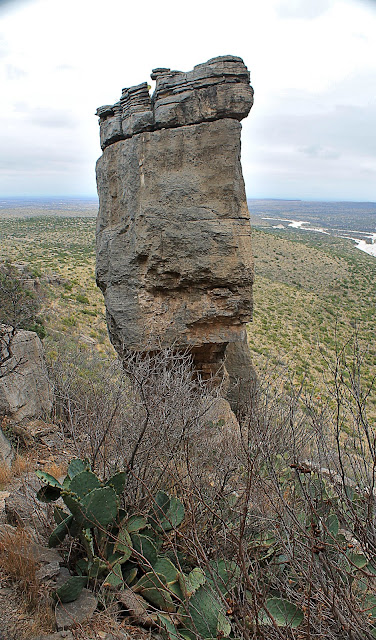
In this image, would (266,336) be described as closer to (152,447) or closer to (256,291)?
(256,291)

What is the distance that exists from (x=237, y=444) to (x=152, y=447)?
1.72m

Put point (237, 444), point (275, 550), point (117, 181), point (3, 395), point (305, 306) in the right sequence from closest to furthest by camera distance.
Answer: point (275, 550)
point (237, 444)
point (3, 395)
point (117, 181)
point (305, 306)

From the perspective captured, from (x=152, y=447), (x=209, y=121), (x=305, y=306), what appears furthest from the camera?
(x=305, y=306)

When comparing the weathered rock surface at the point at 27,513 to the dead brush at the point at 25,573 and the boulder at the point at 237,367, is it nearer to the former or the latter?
the dead brush at the point at 25,573

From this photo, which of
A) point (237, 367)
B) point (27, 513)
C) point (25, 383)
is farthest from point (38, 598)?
point (237, 367)

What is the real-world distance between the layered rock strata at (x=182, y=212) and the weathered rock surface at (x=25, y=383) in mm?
1238

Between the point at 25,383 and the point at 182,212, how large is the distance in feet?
10.5

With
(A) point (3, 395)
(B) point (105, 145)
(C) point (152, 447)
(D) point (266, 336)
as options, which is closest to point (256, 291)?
(D) point (266, 336)

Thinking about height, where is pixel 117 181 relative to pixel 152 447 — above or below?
above

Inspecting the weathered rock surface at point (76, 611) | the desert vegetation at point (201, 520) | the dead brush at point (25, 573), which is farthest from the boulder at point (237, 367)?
the weathered rock surface at point (76, 611)

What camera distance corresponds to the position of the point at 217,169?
6.52 meters

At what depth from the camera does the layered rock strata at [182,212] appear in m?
6.39

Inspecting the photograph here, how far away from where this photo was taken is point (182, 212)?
654 centimetres

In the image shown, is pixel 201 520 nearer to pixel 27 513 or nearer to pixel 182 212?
pixel 27 513
